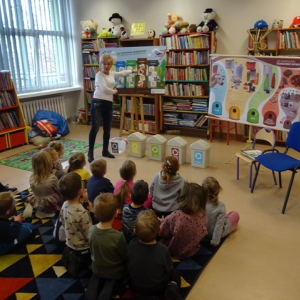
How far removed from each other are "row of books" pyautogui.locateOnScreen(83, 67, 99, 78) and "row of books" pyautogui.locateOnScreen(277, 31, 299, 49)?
366 centimetres

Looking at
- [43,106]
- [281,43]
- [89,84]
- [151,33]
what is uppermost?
[151,33]

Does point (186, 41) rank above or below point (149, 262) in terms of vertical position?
above

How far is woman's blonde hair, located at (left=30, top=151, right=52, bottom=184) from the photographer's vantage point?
281 cm

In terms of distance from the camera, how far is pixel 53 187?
2.91 meters

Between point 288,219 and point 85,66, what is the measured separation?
535 centimetres

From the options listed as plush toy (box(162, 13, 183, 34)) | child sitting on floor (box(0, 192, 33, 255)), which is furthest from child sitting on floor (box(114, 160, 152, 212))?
plush toy (box(162, 13, 183, 34))

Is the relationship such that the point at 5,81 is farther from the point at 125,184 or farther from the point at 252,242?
the point at 252,242

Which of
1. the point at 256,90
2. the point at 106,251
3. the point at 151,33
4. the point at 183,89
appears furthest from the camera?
the point at 151,33

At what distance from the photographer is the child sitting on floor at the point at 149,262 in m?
1.81

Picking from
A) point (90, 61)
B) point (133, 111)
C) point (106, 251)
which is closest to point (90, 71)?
point (90, 61)

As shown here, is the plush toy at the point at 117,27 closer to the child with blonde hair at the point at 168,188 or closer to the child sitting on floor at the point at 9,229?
the child with blonde hair at the point at 168,188

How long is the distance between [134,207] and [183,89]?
3864mm

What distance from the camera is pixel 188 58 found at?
5586mm

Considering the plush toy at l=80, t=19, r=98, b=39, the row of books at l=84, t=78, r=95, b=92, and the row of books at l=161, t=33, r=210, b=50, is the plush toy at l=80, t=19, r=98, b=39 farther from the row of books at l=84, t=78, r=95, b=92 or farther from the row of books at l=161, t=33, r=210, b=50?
the row of books at l=161, t=33, r=210, b=50
